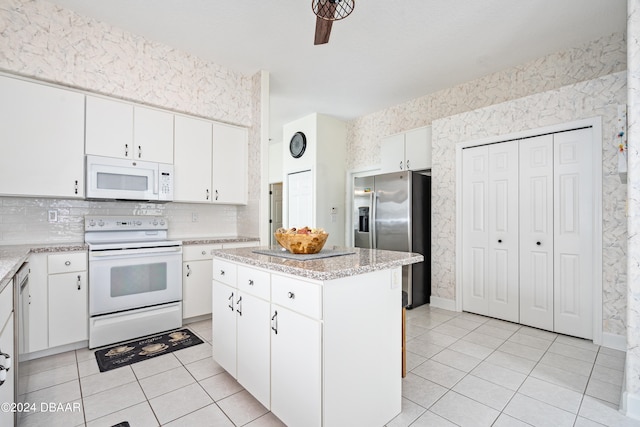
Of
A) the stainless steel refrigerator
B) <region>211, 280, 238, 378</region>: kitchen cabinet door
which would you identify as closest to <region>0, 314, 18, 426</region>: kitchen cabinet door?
<region>211, 280, 238, 378</region>: kitchen cabinet door

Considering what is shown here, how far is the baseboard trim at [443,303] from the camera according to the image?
3777 mm

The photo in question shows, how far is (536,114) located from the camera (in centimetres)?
309

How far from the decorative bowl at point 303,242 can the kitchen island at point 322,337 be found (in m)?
0.11

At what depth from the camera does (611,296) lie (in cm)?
268

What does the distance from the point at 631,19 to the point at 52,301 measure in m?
4.40

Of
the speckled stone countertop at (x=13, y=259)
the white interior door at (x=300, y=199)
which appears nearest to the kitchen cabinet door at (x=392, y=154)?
the white interior door at (x=300, y=199)

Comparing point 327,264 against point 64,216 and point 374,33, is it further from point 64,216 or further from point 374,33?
point 64,216

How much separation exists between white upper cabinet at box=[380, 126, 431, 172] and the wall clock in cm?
140

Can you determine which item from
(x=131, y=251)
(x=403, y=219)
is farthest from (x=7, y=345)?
(x=403, y=219)

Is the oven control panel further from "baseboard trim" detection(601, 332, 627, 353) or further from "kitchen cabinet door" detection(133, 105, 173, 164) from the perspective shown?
"baseboard trim" detection(601, 332, 627, 353)

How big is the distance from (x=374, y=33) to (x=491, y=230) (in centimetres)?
244

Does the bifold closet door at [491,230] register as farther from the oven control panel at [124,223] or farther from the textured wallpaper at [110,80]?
the oven control panel at [124,223]

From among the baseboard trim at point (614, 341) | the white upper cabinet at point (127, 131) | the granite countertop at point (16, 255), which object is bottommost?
the baseboard trim at point (614, 341)

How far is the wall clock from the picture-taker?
5.42 meters
